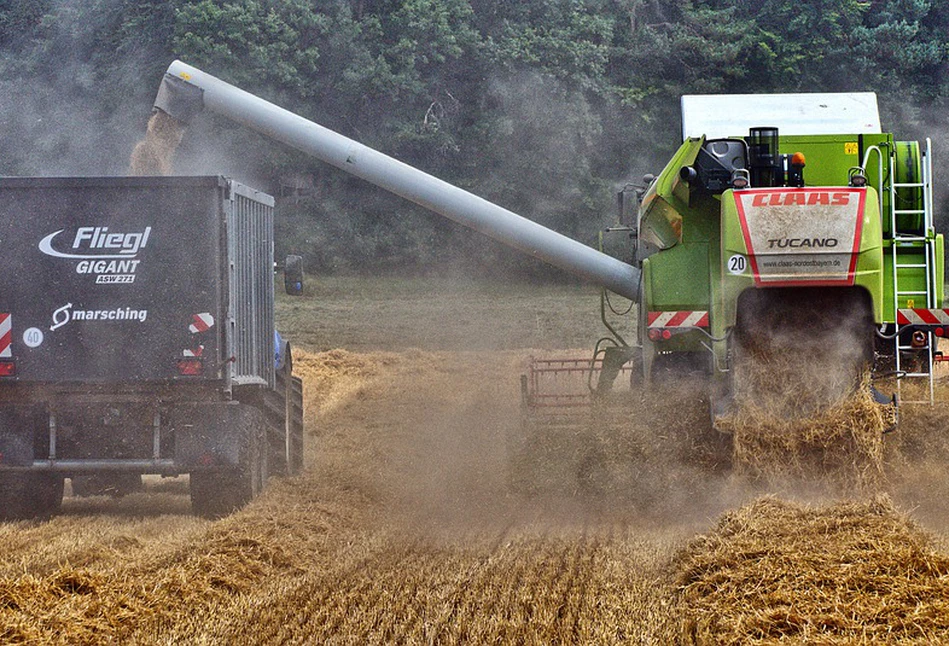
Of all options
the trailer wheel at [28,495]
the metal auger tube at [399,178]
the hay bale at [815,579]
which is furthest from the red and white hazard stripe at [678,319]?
the trailer wheel at [28,495]

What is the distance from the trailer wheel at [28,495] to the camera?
938 cm

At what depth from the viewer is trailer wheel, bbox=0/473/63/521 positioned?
9.38 meters

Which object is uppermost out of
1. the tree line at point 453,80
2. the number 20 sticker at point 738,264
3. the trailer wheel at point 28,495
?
the tree line at point 453,80

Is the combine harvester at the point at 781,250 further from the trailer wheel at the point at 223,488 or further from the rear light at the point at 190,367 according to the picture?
the rear light at the point at 190,367

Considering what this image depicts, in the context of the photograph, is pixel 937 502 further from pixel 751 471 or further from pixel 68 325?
pixel 68 325

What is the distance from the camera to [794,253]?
813 centimetres

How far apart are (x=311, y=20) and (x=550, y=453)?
18.2m

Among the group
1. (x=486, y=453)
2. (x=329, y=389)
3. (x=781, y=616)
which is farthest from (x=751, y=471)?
(x=329, y=389)

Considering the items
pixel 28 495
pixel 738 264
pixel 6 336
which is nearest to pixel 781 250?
pixel 738 264

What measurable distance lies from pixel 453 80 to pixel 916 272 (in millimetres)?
19869

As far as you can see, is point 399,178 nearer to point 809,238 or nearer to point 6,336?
point 6,336

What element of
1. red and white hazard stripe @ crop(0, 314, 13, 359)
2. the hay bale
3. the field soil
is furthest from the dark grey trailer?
the hay bale

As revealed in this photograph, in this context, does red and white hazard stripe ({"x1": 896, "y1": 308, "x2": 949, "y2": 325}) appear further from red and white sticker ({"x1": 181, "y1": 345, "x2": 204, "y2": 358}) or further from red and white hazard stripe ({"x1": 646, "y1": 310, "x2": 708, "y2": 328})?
red and white sticker ({"x1": 181, "y1": 345, "x2": 204, "y2": 358})

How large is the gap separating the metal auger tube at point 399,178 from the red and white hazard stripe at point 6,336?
12.5ft
